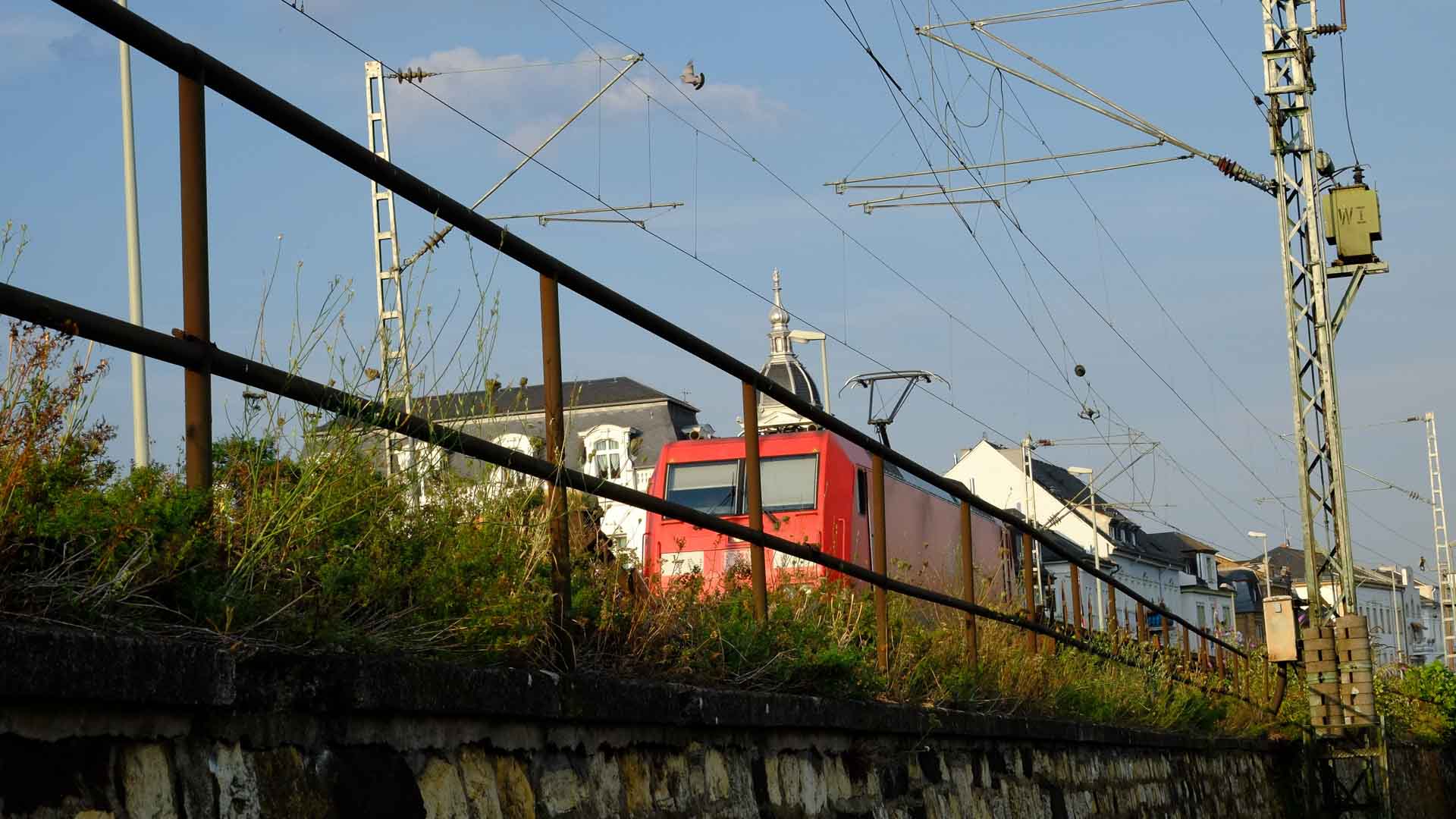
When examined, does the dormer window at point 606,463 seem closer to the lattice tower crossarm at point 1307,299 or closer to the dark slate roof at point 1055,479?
the lattice tower crossarm at point 1307,299

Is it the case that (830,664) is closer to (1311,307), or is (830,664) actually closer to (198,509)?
(198,509)

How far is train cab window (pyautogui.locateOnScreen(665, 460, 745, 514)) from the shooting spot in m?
18.3

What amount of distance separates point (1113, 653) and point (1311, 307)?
813 centimetres

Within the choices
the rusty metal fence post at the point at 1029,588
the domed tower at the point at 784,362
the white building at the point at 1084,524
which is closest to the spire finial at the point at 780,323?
the domed tower at the point at 784,362

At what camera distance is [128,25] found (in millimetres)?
2848

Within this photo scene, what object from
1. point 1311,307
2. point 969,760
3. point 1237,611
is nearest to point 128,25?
point 969,760

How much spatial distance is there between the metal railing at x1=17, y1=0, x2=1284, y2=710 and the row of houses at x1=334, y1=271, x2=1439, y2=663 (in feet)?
0.46

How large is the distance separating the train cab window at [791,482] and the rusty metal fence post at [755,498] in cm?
1235

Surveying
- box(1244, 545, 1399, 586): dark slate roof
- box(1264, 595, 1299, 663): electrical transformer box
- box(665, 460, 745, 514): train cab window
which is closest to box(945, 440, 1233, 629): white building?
box(1244, 545, 1399, 586): dark slate roof

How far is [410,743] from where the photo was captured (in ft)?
10.3

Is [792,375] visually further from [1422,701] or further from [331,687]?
[331,687]

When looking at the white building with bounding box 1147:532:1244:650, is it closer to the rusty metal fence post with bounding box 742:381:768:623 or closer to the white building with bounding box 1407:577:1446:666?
the white building with bounding box 1407:577:1446:666

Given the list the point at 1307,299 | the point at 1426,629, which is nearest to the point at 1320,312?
the point at 1307,299

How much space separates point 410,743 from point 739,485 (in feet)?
50.3
